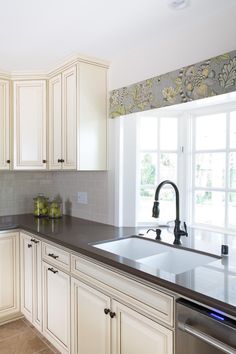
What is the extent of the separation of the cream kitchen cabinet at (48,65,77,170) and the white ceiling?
230mm

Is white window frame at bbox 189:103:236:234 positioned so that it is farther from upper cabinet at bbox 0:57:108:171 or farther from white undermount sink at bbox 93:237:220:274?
upper cabinet at bbox 0:57:108:171

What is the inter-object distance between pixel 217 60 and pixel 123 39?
74 cm

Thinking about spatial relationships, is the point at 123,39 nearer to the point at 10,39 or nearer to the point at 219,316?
the point at 10,39

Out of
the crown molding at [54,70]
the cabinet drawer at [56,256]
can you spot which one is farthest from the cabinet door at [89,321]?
the crown molding at [54,70]

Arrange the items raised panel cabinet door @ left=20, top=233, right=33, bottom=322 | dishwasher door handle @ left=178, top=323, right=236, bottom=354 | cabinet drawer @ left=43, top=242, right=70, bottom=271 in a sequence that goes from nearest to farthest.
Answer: dishwasher door handle @ left=178, top=323, right=236, bottom=354
cabinet drawer @ left=43, top=242, right=70, bottom=271
raised panel cabinet door @ left=20, top=233, right=33, bottom=322

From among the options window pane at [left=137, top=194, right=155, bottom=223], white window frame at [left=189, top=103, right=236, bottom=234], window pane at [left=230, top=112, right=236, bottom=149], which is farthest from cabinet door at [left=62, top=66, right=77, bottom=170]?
window pane at [left=230, top=112, right=236, bottom=149]

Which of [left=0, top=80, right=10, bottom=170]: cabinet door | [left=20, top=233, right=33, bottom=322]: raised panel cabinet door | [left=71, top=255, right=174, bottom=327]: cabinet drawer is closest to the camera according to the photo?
[left=71, top=255, right=174, bottom=327]: cabinet drawer

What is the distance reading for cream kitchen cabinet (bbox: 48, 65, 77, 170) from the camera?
92.0 inches

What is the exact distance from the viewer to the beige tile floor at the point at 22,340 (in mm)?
2119

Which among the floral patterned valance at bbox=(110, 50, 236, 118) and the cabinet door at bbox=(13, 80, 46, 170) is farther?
the cabinet door at bbox=(13, 80, 46, 170)

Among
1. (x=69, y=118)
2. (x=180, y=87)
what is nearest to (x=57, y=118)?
(x=69, y=118)

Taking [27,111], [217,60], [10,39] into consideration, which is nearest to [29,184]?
[27,111]

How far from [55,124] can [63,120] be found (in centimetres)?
15

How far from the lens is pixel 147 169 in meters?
2.44
